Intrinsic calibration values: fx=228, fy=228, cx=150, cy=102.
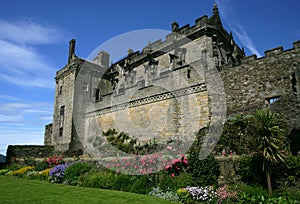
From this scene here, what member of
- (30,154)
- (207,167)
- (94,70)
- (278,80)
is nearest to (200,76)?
(278,80)

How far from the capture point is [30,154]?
23109mm

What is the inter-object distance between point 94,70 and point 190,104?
16.5m

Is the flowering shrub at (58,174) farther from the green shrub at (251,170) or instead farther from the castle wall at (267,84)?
the castle wall at (267,84)

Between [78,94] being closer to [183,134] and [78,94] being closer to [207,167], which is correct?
[183,134]

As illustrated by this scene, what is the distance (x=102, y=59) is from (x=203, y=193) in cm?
2646

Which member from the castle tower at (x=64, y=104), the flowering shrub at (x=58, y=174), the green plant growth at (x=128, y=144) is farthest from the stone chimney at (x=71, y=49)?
the flowering shrub at (x=58, y=174)

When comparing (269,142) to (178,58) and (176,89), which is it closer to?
(176,89)

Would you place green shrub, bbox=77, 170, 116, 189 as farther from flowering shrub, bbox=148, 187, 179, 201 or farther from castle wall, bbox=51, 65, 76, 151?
castle wall, bbox=51, 65, 76, 151

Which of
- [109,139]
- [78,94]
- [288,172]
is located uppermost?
[78,94]

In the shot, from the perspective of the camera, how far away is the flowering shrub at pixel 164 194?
844cm

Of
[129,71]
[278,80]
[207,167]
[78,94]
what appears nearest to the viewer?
[207,167]

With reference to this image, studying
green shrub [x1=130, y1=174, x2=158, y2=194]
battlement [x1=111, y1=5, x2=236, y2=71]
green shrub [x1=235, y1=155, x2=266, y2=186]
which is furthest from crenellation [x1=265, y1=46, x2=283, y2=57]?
green shrub [x1=130, y1=174, x2=158, y2=194]

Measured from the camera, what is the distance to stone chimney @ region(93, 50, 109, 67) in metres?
31.5

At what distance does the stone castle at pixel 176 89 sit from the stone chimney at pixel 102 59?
199cm
